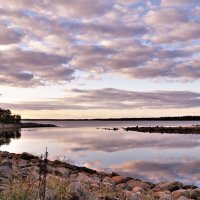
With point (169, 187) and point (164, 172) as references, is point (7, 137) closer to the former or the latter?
point (164, 172)

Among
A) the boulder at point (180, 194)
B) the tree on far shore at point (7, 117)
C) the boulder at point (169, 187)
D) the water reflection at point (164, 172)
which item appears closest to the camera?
the boulder at point (180, 194)

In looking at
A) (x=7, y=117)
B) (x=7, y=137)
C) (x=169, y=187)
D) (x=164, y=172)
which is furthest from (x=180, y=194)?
(x=7, y=117)

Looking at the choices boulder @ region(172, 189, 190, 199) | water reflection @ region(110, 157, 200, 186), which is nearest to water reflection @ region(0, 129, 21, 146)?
water reflection @ region(110, 157, 200, 186)

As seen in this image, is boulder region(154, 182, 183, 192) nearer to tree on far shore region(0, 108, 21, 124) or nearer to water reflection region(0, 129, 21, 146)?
water reflection region(0, 129, 21, 146)

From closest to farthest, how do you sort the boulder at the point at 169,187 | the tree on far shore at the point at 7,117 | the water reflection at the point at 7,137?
1. the boulder at the point at 169,187
2. the water reflection at the point at 7,137
3. the tree on far shore at the point at 7,117

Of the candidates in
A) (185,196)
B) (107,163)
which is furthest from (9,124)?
(185,196)

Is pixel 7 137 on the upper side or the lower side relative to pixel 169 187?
lower

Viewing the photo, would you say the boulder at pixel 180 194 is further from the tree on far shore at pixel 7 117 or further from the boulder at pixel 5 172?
the tree on far shore at pixel 7 117

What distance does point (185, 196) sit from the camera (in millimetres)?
12508

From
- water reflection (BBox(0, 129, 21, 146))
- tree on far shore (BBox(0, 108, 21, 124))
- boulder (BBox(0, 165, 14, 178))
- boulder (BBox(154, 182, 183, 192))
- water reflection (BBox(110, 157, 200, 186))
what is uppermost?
tree on far shore (BBox(0, 108, 21, 124))

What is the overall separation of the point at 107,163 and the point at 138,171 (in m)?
4.88

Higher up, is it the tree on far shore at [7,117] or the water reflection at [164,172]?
the tree on far shore at [7,117]

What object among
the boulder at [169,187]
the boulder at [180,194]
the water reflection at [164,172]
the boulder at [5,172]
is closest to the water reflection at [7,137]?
the water reflection at [164,172]

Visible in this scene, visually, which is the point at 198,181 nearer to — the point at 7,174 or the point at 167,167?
the point at 167,167
